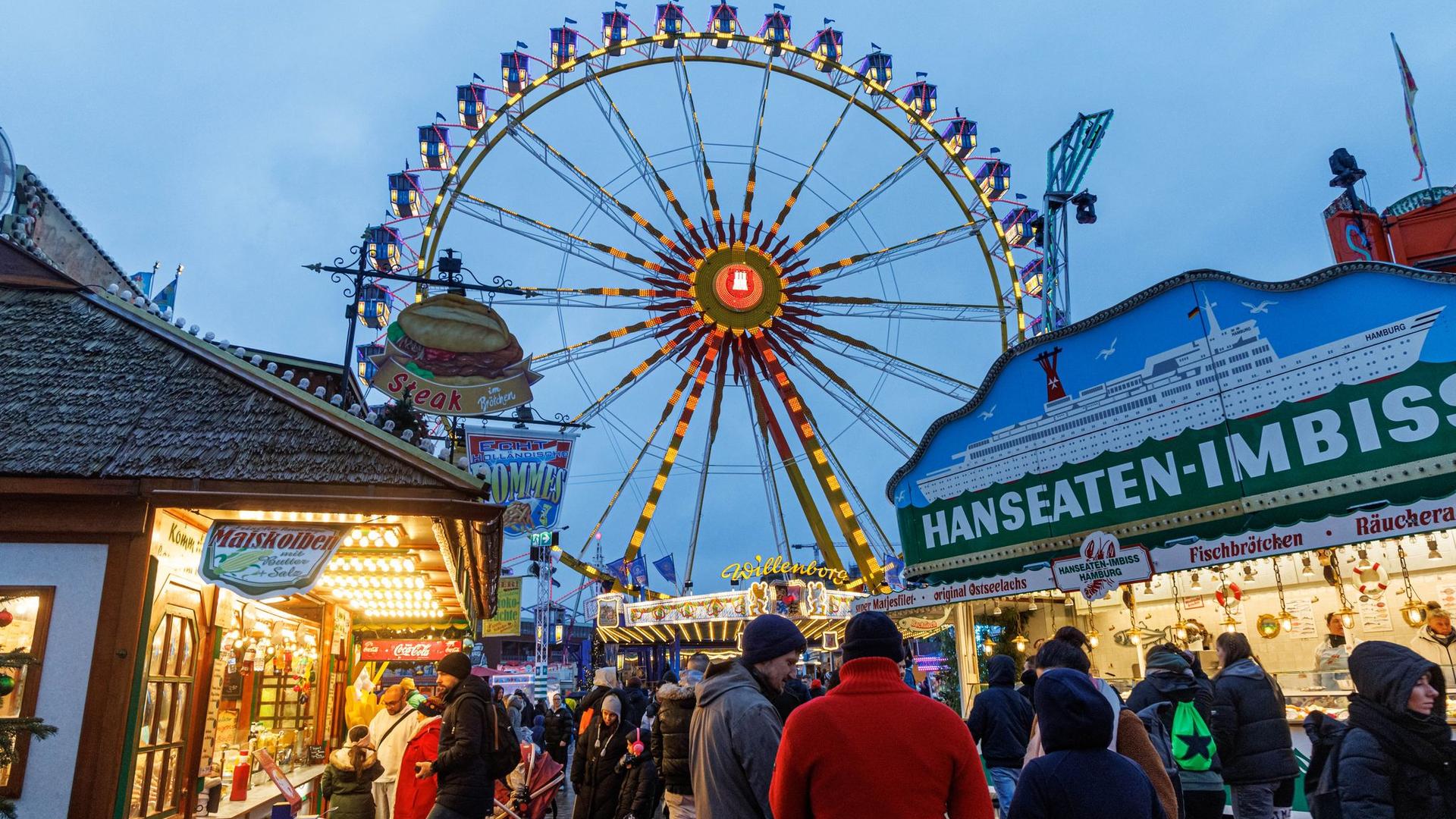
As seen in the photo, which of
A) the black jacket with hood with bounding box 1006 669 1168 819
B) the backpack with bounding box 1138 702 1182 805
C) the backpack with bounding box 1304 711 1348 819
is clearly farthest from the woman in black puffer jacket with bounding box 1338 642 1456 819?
the black jacket with hood with bounding box 1006 669 1168 819

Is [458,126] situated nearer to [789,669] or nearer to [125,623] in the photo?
[125,623]

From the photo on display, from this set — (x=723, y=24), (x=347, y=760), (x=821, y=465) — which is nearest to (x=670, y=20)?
(x=723, y=24)

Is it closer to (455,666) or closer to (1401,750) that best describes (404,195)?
(455,666)

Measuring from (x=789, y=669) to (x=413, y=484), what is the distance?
3302mm

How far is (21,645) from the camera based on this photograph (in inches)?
213

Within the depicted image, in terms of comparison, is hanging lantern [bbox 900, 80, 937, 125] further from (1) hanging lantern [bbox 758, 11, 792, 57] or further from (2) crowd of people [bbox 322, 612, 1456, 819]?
(2) crowd of people [bbox 322, 612, 1456, 819]

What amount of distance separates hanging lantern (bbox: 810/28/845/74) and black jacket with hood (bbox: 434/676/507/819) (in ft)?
58.5

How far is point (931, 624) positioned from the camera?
14.8 metres

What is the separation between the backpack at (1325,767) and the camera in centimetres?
344

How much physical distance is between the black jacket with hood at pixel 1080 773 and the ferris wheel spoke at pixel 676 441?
17106 mm

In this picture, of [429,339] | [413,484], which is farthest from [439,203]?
[413,484]

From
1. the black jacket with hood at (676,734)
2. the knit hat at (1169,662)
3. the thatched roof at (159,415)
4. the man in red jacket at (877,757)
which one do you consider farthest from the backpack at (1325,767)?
the thatched roof at (159,415)

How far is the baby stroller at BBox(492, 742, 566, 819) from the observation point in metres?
8.09

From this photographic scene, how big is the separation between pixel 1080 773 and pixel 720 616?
2238cm
